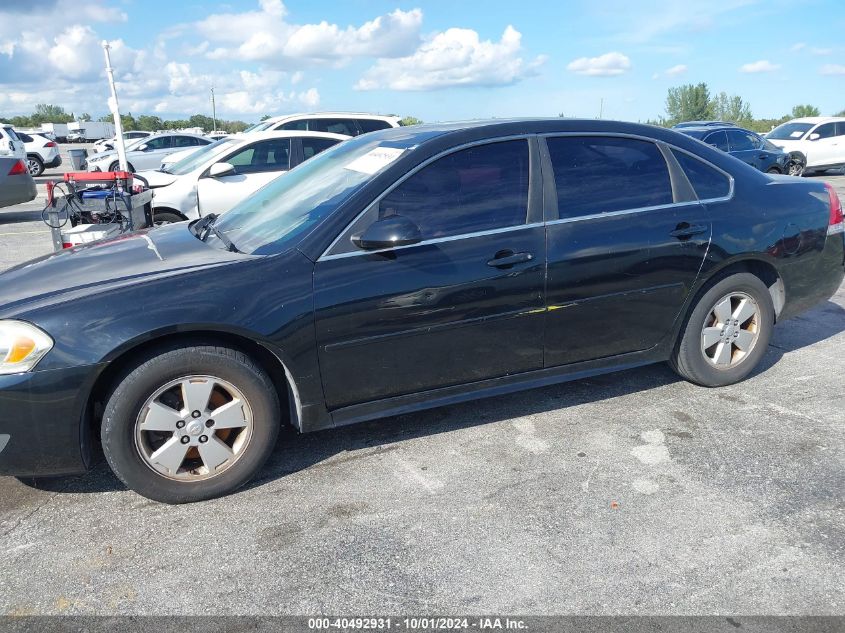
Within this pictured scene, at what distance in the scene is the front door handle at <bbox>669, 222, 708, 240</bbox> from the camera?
12.5 ft

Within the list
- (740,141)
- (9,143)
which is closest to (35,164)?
(9,143)

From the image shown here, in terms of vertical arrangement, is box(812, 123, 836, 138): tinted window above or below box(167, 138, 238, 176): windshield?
below

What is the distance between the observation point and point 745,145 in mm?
16625

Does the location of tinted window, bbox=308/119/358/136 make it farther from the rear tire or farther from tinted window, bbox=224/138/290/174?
the rear tire

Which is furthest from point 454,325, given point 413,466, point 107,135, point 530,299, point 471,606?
point 107,135

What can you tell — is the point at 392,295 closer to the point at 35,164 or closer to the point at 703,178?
the point at 703,178

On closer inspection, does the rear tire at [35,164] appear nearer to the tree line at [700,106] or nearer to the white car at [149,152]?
the white car at [149,152]

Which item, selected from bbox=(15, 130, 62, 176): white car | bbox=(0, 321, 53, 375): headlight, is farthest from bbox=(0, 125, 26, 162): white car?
bbox=(0, 321, 53, 375): headlight

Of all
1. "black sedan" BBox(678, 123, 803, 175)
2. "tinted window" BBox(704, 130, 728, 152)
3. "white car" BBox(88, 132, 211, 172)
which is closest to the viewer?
"tinted window" BBox(704, 130, 728, 152)

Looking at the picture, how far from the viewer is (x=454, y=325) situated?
3348 millimetres

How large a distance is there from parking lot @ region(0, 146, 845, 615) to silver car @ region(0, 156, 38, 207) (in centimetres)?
1021

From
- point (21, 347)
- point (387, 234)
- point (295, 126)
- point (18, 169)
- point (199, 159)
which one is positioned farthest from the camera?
point (18, 169)

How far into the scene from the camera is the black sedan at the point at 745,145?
16.2 metres

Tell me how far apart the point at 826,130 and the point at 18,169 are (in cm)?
2025
